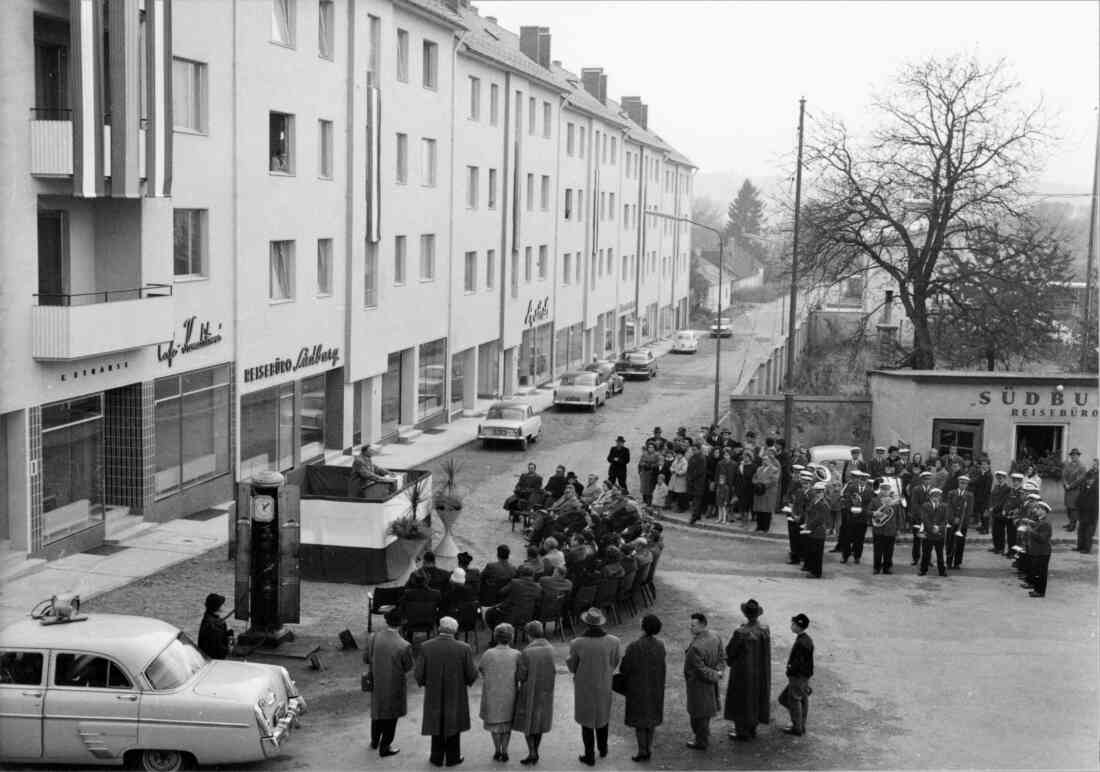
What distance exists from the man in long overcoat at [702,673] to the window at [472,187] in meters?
31.9

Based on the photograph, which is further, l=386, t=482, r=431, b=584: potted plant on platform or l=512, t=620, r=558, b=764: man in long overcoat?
l=386, t=482, r=431, b=584: potted plant on platform

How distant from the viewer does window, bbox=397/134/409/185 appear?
37.5 meters

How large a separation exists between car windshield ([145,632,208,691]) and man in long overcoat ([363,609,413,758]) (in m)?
1.64

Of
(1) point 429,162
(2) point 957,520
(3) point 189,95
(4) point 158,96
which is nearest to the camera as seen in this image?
(2) point 957,520

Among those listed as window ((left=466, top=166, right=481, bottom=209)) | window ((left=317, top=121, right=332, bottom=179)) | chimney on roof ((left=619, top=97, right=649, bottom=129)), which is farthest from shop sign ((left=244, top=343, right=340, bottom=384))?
chimney on roof ((left=619, top=97, right=649, bottom=129))

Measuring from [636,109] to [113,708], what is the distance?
76913mm

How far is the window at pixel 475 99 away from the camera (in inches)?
1710

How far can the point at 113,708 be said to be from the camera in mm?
11594

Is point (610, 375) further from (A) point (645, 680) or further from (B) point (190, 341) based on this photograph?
(A) point (645, 680)

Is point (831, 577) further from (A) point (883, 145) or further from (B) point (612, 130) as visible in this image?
(B) point (612, 130)

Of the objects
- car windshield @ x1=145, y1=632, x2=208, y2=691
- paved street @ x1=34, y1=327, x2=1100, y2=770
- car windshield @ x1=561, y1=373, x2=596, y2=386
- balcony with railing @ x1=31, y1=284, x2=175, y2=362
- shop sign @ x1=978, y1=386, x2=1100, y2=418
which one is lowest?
paved street @ x1=34, y1=327, x2=1100, y2=770

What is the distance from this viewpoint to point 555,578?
54.0ft

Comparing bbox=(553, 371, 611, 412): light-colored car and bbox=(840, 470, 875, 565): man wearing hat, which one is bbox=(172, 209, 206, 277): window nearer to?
bbox=(840, 470, 875, 565): man wearing hat

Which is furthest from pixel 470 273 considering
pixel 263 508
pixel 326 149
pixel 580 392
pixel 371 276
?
pixel 263 508
